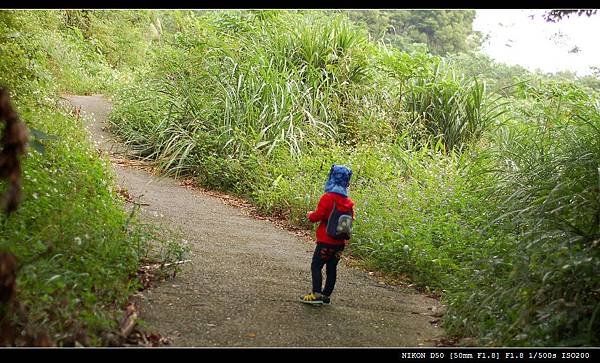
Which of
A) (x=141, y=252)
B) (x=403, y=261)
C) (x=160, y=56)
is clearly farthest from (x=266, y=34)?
(x=141, y=252)

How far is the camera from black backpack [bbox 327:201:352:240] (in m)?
5.33

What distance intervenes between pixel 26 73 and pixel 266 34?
15.9 ft

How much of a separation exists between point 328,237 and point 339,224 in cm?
15

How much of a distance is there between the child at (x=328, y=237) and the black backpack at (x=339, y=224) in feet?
0.07

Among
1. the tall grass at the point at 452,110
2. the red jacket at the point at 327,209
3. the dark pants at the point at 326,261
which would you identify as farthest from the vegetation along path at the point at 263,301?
the tall grass at the point at 452,110

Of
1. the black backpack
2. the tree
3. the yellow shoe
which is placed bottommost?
the yellow shoe

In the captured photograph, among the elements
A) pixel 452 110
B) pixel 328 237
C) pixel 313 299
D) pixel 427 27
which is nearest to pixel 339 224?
pixel 328 237

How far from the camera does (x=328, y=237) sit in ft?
17.6

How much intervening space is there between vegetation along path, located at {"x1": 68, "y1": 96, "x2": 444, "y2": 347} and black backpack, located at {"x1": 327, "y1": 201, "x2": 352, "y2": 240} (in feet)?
2.09
